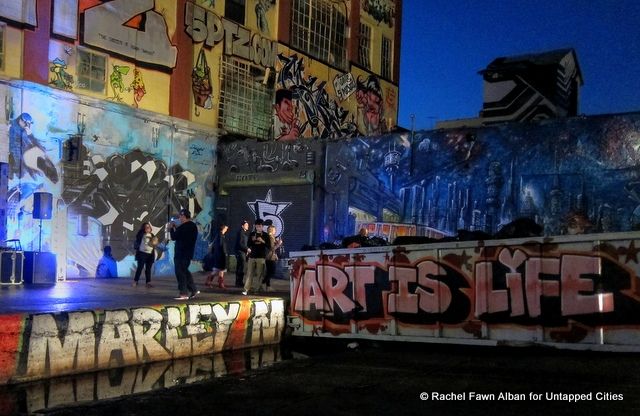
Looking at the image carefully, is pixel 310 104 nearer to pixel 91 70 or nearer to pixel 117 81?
pixel 117 81

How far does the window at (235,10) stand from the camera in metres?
20.4

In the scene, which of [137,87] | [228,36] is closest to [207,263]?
[137,87]

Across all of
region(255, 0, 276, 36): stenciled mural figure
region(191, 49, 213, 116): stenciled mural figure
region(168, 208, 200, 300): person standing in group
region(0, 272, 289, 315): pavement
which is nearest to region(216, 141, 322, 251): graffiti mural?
region(191, 49, 213, 116): stenciled mural figure

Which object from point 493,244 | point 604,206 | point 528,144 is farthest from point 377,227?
point 493,244

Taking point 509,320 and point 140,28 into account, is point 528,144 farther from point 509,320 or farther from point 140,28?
point 140,28

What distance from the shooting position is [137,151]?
17734mm

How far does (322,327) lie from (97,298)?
12.9 feet

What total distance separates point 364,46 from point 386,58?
171 centimetres

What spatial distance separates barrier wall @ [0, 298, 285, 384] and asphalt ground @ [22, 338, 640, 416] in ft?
5.04

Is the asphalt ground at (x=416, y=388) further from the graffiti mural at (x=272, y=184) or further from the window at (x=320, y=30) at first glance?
the window at (x=320, y=30)

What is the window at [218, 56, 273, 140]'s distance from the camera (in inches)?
808

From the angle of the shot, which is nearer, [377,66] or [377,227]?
[377,227]

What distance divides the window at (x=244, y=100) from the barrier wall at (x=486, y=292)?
10.2 metres

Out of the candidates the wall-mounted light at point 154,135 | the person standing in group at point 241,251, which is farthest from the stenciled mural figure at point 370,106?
the person standing in group at point 241,251
